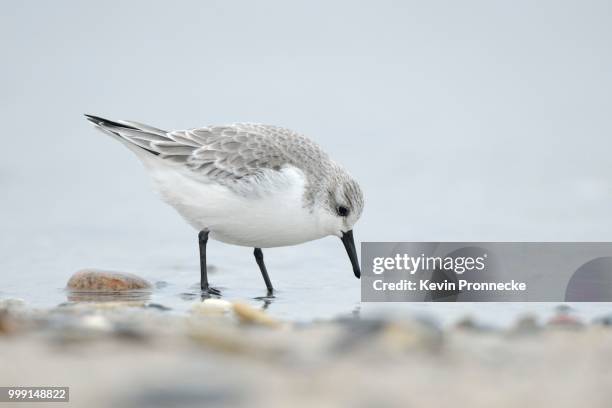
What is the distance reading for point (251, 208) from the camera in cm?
752

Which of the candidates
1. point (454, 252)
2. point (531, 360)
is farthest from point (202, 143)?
point (531, 360)

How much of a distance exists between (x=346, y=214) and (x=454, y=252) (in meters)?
0.99

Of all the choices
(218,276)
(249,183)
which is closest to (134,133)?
(249,183)

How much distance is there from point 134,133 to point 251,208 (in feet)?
4.54

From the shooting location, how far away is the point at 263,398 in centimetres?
344

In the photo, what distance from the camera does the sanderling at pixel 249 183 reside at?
7.53 m

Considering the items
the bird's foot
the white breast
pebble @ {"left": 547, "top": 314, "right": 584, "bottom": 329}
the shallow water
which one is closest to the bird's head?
the white breast

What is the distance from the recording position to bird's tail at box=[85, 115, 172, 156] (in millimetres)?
7977

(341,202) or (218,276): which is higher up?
(341,202)

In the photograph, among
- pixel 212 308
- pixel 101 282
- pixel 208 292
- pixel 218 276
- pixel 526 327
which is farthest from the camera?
pixel 218 276

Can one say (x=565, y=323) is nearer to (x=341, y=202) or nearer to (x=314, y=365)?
(x=314, y=365)

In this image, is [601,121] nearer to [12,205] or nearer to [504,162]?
[504,162]

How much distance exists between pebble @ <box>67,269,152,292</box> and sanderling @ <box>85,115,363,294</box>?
0.67m

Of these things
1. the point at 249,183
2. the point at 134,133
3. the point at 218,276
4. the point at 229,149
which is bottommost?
the point at 218,276
